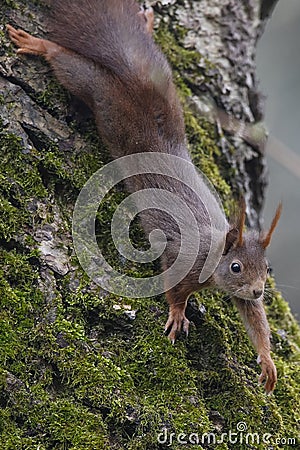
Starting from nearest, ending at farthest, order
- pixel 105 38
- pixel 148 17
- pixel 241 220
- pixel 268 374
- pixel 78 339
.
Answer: pixel 78 339, pixel 268 374, pixel 241 220, pixel 105 38, pixel 148 17

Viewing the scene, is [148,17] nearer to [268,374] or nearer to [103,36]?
[103,36]

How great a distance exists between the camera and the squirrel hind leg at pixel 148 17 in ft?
11.4

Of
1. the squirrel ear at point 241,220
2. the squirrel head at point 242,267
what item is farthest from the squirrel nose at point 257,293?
the squirrel ear at point 241,220

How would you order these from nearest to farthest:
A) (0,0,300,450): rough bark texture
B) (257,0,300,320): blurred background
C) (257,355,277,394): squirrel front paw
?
1. (0,0,300,450): rough bark texture
2. (257,355,277,394): squirrel front paw
3. (257,0,300,320): blurred background

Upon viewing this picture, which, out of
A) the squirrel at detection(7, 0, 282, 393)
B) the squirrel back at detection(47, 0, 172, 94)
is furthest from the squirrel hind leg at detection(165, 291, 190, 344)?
the squirrel back at detection(47, 0, 172, 94)

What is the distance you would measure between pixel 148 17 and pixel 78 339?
2.02 metres

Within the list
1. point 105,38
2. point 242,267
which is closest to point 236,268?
point 242,267

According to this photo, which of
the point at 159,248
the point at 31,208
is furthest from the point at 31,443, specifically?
the point at 159,248

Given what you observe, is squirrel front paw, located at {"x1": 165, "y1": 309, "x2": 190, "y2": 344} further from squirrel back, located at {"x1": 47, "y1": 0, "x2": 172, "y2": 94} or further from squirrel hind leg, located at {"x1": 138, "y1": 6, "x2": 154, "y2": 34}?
squirrel hind leg, located at {"x1": 138, "y1": 6, "x2": 154, "y2": 34}

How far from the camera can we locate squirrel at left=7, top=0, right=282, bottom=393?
2.88 m

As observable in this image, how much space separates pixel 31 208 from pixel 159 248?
651mm

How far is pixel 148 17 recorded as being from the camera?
139 inches

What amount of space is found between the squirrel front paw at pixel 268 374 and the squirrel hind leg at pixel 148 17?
73.1 inches

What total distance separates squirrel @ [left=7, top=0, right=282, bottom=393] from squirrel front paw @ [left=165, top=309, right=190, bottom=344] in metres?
0.25
